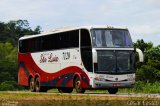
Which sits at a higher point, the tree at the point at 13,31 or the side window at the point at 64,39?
the tree at the point at 13,31

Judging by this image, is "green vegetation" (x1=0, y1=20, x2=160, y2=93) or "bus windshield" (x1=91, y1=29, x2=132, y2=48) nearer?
"bus windshield" (x1=91, y1=29, x2=132, y2=48)

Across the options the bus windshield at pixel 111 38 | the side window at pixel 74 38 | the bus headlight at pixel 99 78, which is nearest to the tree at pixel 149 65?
the side window at pixel 74 38

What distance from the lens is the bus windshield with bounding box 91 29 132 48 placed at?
32.1m

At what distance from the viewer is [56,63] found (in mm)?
36688

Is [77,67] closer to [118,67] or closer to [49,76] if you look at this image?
[118,67]

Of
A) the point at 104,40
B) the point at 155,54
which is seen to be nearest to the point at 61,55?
the point at 104,40

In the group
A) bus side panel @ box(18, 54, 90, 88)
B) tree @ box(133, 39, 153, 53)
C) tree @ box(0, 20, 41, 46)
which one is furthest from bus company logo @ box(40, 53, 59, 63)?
tree @ box(0, 20, 41, 46)

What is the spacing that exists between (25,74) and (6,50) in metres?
125

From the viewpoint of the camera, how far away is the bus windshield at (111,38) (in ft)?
105

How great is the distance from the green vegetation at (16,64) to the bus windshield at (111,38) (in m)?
4.63

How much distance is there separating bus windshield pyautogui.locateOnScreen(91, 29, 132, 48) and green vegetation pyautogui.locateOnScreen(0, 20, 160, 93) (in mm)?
4632

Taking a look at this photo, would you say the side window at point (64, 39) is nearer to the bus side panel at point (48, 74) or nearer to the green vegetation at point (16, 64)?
the bus side panel at point (48, 74)

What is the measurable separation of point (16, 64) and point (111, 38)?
370 ft

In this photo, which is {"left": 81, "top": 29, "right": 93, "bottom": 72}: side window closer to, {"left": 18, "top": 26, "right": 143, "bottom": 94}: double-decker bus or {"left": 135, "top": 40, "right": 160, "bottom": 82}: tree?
{"left": 18, "top": 26, "right": 143, "bottom": 94}: double-decker bus
